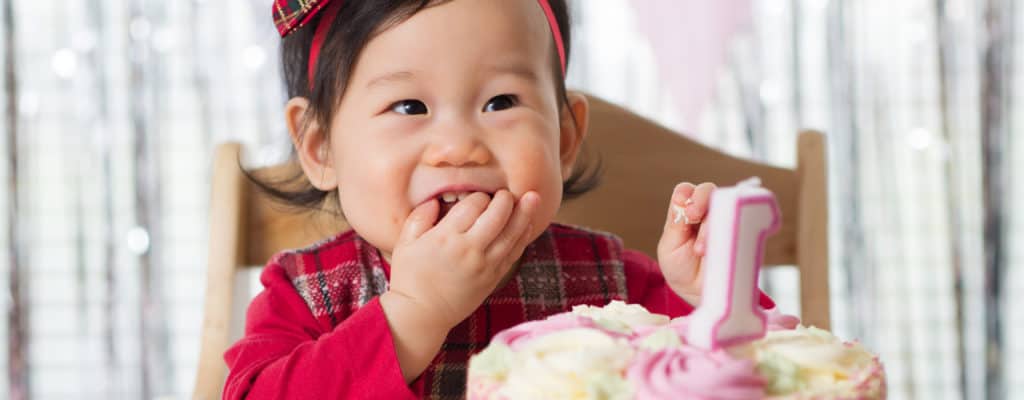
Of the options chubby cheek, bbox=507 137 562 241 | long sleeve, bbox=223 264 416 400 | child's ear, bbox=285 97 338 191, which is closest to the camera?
long sleeve, bbox=223 264 416 400

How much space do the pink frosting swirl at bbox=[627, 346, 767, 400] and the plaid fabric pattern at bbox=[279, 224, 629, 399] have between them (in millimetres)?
522

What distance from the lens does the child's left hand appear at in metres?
0.73

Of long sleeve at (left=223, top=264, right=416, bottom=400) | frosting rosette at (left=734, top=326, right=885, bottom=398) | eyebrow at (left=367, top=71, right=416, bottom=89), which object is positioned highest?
eyebrow at (left=367, top=71, right=416, bottom=89)

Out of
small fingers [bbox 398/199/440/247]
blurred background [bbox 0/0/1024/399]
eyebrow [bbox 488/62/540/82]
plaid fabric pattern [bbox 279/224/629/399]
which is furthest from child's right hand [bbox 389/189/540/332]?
blurred background [bbox 0/0/1024/399]

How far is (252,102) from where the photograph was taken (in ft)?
5.95

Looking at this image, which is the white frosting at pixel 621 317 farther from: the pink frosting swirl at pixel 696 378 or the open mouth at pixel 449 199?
the open mouth at pixel 449 199

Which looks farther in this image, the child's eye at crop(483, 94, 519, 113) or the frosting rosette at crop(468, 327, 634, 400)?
the child's eye at crop(483, 94, 519, 113)

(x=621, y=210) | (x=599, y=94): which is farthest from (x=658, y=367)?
(x=599, y=94)

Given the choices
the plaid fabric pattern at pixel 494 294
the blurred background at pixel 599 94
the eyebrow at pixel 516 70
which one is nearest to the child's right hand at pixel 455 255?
the eyebrow at pixel 516 70

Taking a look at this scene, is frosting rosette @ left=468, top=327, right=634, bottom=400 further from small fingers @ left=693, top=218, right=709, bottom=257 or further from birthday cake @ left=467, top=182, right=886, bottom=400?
small fingers @ left=693, top=218, right=709, bottom=257

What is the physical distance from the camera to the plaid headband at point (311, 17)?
33.5 inches

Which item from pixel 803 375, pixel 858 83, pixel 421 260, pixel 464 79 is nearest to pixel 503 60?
pixel 464 79

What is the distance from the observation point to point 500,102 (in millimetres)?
809

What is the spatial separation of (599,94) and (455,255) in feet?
3.78
